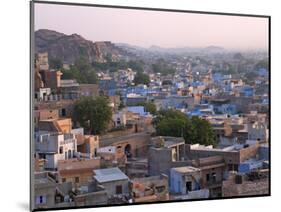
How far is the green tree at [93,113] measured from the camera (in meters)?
3.36

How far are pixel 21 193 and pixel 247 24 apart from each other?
76.5 inches

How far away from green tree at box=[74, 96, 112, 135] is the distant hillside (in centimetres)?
27

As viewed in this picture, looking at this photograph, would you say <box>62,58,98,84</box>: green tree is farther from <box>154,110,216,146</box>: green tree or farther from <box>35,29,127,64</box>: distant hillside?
<box>154,110,216,146</box>: green tree

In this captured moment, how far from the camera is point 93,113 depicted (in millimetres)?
3379

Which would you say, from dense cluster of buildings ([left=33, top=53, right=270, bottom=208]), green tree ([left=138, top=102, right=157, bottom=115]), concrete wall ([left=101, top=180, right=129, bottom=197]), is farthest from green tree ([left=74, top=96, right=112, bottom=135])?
concrete wall ([left=101, top=180, right=129, bottom=197])

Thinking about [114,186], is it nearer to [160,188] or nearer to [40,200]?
[160,188]

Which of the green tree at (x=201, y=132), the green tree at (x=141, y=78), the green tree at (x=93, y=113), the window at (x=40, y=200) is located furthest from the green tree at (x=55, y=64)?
the green tree at (x=201, y=132)

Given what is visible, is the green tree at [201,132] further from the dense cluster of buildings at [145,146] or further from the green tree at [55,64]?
the green tree at [55,64]

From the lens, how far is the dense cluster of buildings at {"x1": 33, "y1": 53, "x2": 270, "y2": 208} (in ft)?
10.7

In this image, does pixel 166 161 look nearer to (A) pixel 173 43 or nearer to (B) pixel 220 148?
(B) pixel 220 148

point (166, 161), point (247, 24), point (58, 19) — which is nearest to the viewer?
point (58, 19)

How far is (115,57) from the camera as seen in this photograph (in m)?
3.43

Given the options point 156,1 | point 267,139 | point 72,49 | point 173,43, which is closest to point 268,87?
point 267,139

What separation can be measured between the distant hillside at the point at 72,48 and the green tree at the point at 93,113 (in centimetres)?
27
